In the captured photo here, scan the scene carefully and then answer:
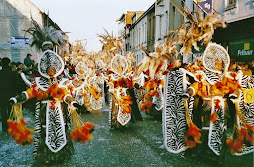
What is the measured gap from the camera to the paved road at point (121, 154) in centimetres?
582

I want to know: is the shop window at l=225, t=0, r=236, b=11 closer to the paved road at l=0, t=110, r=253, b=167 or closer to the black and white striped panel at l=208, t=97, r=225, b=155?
the paved road at l=0, t=110, r=253, b=167

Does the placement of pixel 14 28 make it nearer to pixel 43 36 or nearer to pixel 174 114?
pixel 43 36

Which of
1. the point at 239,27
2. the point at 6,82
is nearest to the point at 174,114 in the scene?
the point at 6,82

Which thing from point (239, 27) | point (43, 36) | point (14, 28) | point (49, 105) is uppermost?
point (14, 28)

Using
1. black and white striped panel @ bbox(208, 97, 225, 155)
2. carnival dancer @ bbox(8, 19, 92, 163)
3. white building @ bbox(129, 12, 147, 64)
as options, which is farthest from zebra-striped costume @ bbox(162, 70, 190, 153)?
white building @ bbox(129, 12, 147, 64)

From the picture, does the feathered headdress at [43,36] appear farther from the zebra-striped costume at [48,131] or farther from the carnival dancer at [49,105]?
the zebra-striped costume at [48,131]

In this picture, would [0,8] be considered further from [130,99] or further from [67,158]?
[67,158]

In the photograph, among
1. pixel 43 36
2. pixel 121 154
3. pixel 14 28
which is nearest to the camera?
pixel 43 36

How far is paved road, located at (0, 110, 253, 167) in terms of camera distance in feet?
19.1

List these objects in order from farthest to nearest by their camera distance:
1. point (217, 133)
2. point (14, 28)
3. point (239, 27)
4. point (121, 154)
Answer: point (14, 28), point (239, 27), point (121, 154), point (217, 133)

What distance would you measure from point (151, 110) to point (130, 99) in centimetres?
184

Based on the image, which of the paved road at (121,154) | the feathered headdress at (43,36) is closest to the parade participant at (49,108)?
the feathered headdress at (43,36)

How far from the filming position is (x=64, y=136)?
5.69 metres

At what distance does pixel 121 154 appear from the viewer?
21.1 feet
